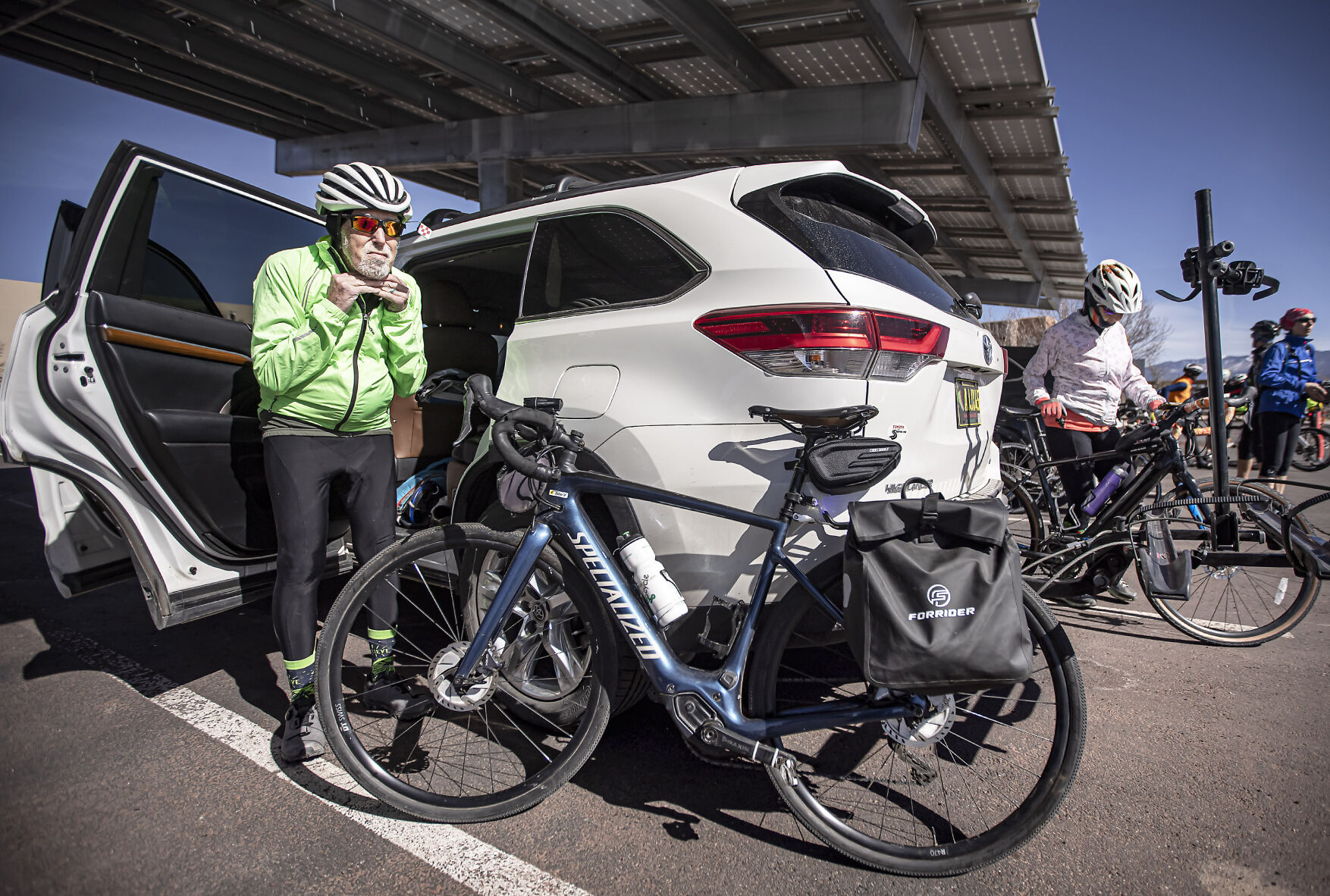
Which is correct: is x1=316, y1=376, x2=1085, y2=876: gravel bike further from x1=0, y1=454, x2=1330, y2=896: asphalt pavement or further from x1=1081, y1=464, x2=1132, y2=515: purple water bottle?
x1=1081, y1=464, x2=1132, y2=515: purple water bottle

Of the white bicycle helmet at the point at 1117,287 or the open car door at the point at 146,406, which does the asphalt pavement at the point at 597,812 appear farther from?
the white bicycle helmet at the point at 1117,287

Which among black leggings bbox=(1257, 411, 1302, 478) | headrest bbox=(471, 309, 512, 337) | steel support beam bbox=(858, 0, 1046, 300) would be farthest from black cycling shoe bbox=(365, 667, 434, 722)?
black leggings bbox=(1257, 411, 1302, 478)

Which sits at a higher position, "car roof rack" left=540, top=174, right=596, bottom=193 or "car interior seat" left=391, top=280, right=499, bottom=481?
"car roof rack" left=540, top=174, right=596, bottom=193

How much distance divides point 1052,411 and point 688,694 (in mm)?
3041

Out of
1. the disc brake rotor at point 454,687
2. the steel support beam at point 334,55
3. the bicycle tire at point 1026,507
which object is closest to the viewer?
the disc brake rotor at point 454,687

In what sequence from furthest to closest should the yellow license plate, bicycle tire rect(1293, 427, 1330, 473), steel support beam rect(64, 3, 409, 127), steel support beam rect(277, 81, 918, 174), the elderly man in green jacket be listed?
1. bicycle tire rect(1293, 427, 1330, 473)
2. steel support beam rect(277, 81, 918, 174)
3. steel support beam rect(64, 3, 409, 127)
4. the yellow license plate
5. the elderly man in green jacket

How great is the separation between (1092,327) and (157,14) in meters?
10.8

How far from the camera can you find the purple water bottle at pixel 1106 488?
11.8 ft

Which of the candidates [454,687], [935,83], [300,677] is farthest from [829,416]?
[935,83]

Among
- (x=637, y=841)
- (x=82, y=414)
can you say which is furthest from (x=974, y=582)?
(x=82, y=414)

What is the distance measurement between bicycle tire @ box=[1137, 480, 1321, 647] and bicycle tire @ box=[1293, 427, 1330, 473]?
9214 mm

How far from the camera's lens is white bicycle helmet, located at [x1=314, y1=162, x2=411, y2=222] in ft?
7.52

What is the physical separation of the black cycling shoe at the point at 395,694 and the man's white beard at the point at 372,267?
1.44 meters

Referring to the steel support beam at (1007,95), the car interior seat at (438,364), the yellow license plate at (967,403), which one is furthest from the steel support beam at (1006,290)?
the yellow license plate at (967,403)
